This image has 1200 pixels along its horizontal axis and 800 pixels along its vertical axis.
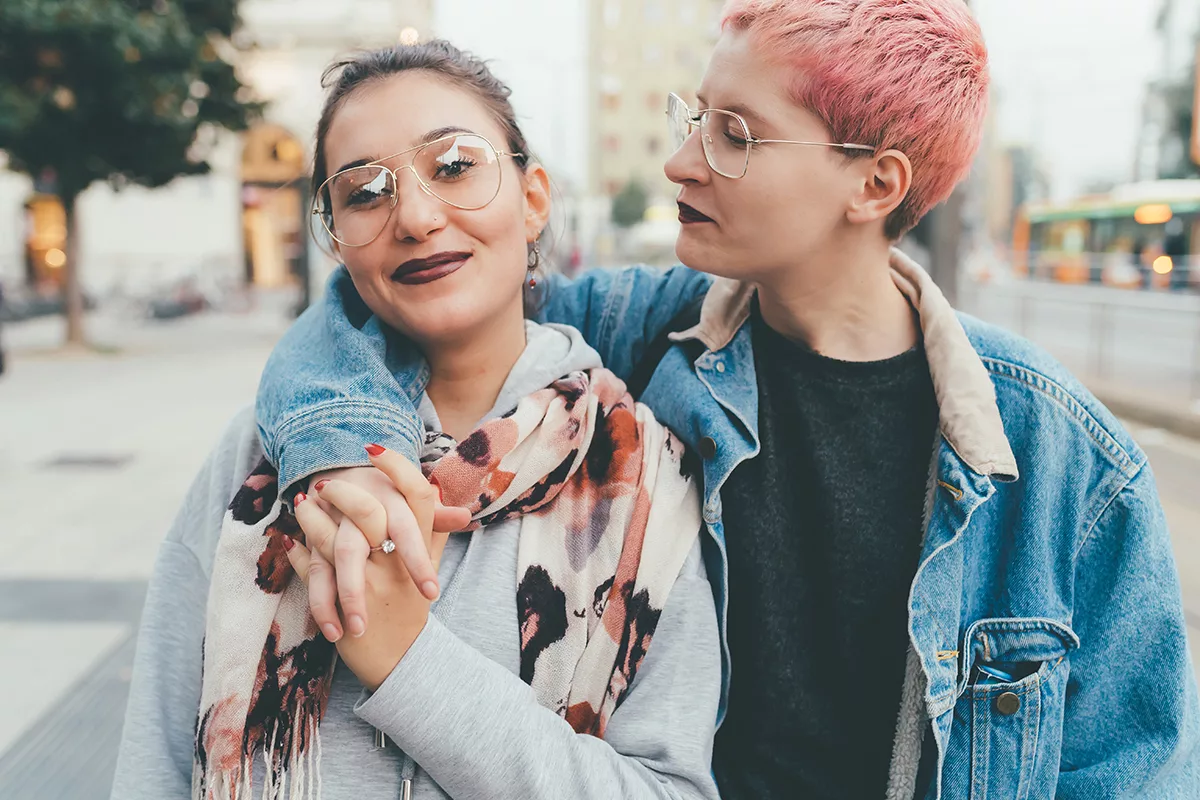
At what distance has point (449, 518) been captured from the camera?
129 cm

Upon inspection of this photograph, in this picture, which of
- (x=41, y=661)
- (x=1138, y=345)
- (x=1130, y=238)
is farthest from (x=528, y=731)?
(x=1130, y=238)

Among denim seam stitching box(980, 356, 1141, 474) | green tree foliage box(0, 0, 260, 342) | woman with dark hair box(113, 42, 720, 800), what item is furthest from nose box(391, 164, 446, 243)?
green tree foliage box(0, 0, 260, 342)

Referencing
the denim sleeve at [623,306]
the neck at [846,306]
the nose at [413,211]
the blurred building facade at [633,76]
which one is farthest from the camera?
the blurred building facade at [633,76]

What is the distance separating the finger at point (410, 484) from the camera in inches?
49.2

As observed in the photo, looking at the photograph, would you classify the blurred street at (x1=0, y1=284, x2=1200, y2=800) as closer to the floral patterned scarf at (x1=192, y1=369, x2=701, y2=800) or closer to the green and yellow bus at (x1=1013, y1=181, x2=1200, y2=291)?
the floral patterned scarf at (x1=192, y1=369, x2=701, y2=800)

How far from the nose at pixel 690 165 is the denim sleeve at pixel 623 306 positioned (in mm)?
342

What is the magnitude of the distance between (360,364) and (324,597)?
16.5 inches

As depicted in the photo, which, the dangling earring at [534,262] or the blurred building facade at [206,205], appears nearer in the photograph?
the dangling earring at [534,262]

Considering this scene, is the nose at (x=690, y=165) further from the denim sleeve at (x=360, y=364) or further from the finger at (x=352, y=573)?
the finger at (x=352, y=573)

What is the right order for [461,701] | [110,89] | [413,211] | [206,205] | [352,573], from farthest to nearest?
[206,205] → [110,89] → [413,211] → [461,701] → [352,573]

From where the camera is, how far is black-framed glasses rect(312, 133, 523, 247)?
5.05 feet

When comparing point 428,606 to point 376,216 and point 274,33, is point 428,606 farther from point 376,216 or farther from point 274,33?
point 274,33

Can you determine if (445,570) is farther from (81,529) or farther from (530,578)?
(81,529)

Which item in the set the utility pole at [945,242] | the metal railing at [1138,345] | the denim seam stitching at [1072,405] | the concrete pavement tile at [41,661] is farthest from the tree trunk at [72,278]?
the denim seam stitching at [1072,405]
